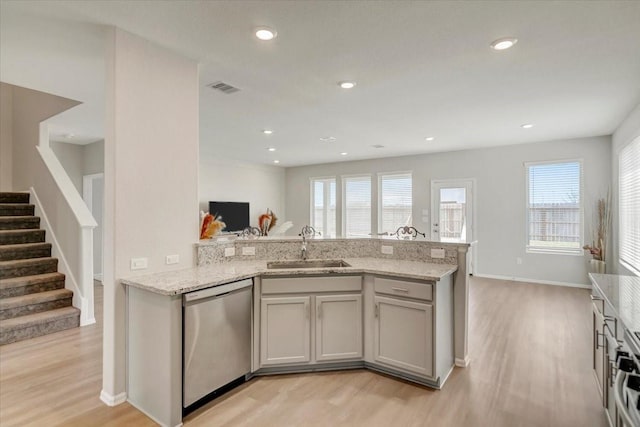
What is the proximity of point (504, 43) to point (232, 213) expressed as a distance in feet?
22.6

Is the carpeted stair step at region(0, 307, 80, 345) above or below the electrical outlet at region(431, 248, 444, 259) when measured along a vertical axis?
below

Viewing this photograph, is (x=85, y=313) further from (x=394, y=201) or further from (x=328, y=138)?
(x=394, y=201)

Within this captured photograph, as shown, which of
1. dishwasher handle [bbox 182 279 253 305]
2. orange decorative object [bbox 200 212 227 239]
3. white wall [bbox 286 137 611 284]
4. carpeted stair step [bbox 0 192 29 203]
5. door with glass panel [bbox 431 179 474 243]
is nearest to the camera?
dishwasher handle [bbox 182 279 253 305]

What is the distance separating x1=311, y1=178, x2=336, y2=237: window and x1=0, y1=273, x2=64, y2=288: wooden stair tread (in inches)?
243

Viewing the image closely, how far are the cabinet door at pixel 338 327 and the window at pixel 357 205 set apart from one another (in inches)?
233

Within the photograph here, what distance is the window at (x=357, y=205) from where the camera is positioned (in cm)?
867

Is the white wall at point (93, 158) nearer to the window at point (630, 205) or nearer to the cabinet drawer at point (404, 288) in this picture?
the cabinet drawer at point (404, 288)

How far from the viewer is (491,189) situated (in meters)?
6.65

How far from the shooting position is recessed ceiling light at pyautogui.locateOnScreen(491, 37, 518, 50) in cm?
243

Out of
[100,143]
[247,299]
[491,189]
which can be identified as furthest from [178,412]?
[491,189]

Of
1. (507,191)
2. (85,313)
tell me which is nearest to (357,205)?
(507,191)


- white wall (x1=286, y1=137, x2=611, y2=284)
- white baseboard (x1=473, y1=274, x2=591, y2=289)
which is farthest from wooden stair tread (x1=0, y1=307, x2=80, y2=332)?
white baseboard (x1=473, y1=274, x2=591, y2=289)

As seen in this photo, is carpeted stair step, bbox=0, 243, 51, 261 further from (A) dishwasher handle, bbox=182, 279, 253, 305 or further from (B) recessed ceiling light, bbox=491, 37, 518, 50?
(B) recessed ceiling light, bbox=491, 37, 518, 50

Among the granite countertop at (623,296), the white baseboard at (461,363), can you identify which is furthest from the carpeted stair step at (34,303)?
the granite countertop at (623,296)
